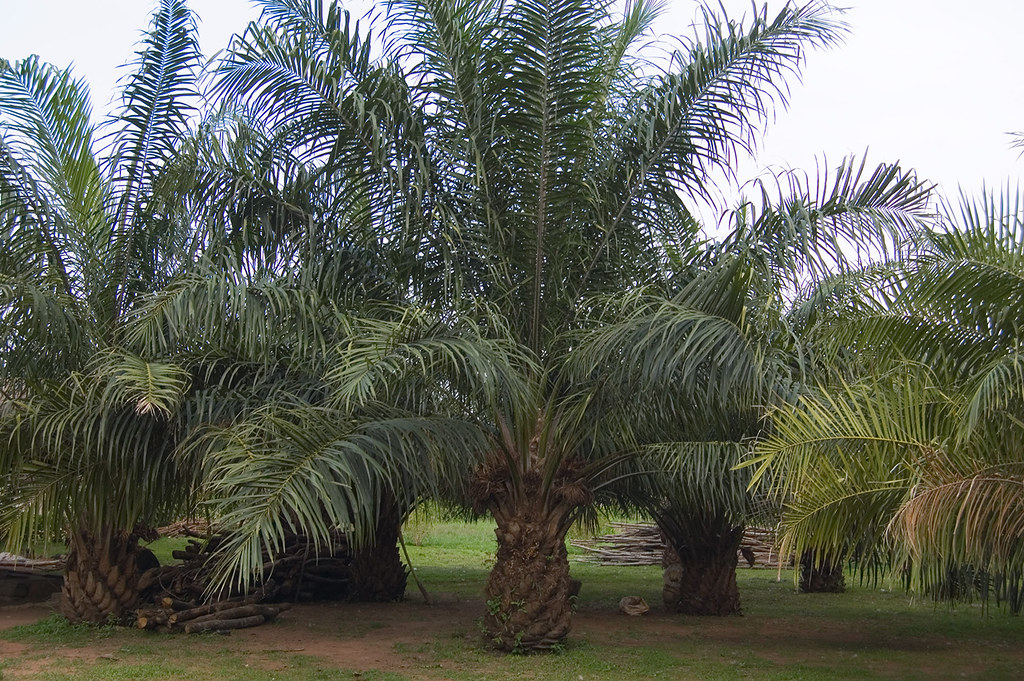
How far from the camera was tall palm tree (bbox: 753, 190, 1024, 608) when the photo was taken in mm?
5805

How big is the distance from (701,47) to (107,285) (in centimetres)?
618

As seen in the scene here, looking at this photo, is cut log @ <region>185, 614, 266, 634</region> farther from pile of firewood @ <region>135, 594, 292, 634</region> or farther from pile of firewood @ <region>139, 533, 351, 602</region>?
pile of firewood @ <region>139, 533, 351, 602</region>

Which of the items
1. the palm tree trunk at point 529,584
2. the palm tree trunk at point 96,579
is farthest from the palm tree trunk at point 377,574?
the palm tree trunk at point 529,584

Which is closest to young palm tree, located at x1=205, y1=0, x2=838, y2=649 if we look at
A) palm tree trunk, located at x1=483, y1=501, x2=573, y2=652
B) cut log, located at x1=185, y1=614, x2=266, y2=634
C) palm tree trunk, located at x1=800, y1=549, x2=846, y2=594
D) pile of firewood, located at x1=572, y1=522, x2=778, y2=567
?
palm tree trunk, located at x1=483, y1=501, x2=573, y2=652

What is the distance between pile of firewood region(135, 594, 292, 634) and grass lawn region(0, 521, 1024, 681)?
0.15m

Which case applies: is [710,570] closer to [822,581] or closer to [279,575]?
[822,581]

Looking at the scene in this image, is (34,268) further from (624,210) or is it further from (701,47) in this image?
(701,47)

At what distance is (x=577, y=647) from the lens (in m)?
9.28

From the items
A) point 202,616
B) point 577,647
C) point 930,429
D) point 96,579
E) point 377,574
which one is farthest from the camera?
point 377,574

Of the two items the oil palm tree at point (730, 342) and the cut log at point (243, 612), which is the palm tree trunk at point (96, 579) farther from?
the oil palm tree at point (730, 342)

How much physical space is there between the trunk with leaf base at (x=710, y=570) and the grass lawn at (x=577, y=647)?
30 centimetres

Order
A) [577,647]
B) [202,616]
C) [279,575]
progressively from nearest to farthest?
[577,647]
[202,616]
[279,575]

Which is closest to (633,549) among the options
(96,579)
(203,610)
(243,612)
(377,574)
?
(377,574)

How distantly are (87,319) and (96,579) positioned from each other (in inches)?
109
